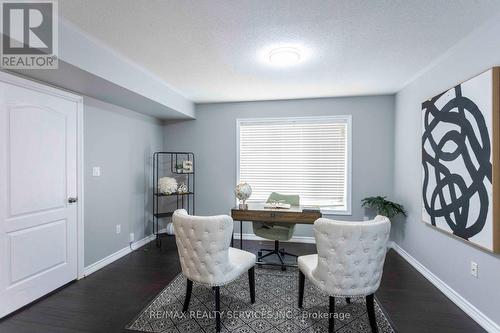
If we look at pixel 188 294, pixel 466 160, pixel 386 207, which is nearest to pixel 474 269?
pixel 466 160

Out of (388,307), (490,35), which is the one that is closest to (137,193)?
(388,307)

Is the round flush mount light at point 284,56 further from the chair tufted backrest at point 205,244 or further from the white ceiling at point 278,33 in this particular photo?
the chair tufted backrest at point 205,244

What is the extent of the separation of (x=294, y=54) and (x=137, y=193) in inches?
122

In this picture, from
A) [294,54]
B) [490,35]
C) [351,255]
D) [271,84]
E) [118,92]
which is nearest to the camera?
[351,255]

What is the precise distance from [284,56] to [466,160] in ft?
6.20

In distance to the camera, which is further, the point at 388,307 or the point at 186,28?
the point at 388,307

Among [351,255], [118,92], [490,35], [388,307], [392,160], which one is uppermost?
[490,35]

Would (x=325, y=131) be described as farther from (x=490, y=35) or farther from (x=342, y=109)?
(x=490, y=35)

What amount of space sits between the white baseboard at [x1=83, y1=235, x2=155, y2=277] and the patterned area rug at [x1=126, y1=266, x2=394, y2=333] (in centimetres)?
114

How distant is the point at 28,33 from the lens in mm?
1816

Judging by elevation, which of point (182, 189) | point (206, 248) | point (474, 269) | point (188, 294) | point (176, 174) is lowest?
point (188, 294)

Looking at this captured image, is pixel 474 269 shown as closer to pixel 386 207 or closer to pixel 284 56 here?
pixel 386 207

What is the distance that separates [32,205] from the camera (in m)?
2.43

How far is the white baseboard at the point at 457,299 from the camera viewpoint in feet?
6.53
